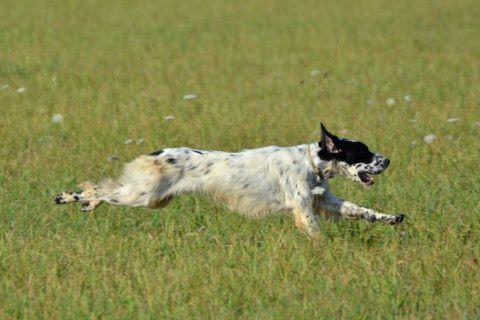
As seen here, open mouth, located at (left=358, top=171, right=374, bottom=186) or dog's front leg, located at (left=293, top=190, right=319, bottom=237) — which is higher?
open mouth, located at (left=358, top=171, right=374, bottom=186)

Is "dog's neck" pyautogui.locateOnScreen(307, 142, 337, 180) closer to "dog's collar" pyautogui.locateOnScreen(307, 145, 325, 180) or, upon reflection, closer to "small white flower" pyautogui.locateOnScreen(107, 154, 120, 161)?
"dog's collar" pyautogui.locateOnScreen(307, 145, 325, 180)

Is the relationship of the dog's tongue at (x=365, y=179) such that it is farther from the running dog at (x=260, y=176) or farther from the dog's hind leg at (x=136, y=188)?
the dog's hind leg at (x=136, y=188)

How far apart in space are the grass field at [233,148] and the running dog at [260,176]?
5.7 inches

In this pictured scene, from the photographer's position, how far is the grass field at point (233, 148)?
559cm

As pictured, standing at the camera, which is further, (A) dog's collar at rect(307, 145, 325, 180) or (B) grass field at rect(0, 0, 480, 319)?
(A) dog's collar at rect(307, 145, 325, 180)

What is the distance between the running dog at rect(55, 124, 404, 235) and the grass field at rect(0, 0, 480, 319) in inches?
5.7

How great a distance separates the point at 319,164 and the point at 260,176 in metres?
0.43

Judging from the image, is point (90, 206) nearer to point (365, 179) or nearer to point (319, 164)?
point (319, 164)

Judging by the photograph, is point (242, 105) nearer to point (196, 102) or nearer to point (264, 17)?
point (196, 102)

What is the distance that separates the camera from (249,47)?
691 inches

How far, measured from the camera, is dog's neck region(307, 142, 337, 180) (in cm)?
719

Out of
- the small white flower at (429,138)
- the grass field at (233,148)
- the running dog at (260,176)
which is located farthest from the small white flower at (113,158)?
the small white flower at (429,138)

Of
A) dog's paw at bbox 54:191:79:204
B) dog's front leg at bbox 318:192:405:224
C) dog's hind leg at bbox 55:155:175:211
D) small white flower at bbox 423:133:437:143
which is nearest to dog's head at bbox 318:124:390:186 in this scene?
dog's front leg at bbox 318:192:405:224

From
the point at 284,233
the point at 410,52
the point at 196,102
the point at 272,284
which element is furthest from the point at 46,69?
the point at 272,284
